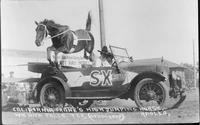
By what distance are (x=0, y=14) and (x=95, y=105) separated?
2.64 feet

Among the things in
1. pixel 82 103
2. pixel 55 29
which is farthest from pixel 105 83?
pixel 55 29

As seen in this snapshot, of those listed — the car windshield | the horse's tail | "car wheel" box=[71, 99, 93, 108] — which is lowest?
"car wheel" box=[71, 99, 93, 108]

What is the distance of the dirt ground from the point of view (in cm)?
164

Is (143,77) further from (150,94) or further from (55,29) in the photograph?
(55,29)

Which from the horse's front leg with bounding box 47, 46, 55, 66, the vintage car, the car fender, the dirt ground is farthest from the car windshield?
the horse's front leg with bounding box 47, 46, 55, 66

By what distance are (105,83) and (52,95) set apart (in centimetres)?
33

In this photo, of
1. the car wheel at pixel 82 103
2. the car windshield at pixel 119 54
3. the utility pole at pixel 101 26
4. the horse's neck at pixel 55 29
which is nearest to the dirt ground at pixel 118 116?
the car wheel at pixel 82 103

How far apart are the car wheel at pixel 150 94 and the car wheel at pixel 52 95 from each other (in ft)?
1.47

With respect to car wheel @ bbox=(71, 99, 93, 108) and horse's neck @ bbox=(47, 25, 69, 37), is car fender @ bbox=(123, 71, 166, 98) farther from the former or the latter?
horse's neck @ bbox=(47, 25, 69, 37)

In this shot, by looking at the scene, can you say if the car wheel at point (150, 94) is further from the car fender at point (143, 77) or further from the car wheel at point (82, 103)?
the car wheel at point (82, 103)

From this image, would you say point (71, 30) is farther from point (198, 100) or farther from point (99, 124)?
point (198, 100)

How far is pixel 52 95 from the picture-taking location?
174 cm

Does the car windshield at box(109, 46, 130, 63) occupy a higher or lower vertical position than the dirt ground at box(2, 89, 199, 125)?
higher

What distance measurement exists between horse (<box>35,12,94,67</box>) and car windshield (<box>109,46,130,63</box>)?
0.13m
